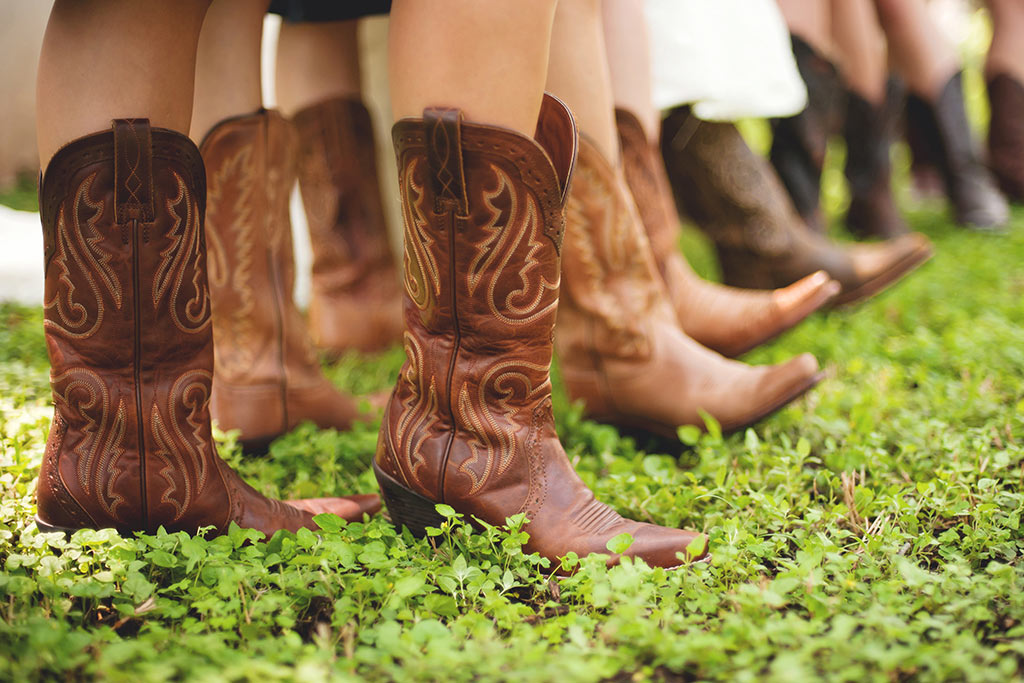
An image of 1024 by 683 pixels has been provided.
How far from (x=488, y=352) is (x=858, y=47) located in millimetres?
2833

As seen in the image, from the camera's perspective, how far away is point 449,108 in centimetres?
102

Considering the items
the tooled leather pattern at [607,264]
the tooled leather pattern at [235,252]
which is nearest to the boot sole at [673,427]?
the tooled leather pattern at [607,264]

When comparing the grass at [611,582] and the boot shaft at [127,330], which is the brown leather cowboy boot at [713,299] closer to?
the grass at [611,582]

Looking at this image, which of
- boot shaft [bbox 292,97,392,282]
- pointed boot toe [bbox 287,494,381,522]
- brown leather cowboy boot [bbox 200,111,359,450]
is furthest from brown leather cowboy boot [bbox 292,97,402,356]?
pointed boot toe [bbox 287,494,381,522]

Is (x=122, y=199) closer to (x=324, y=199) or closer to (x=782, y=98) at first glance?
(x=324, y=199)

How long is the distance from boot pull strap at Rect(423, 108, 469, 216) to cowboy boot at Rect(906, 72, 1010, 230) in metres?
3.22

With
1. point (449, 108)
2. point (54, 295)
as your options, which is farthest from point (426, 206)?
point (54, 295)

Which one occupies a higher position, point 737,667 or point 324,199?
point 324,199

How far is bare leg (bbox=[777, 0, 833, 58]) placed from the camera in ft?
9.46

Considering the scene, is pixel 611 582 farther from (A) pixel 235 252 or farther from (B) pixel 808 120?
(B) pixel 808 120

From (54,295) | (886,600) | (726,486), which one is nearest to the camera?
(886,600)

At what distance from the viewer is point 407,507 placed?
1.19 metres

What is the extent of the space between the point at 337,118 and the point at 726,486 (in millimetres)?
1352

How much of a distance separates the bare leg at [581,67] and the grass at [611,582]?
0.57 metres
